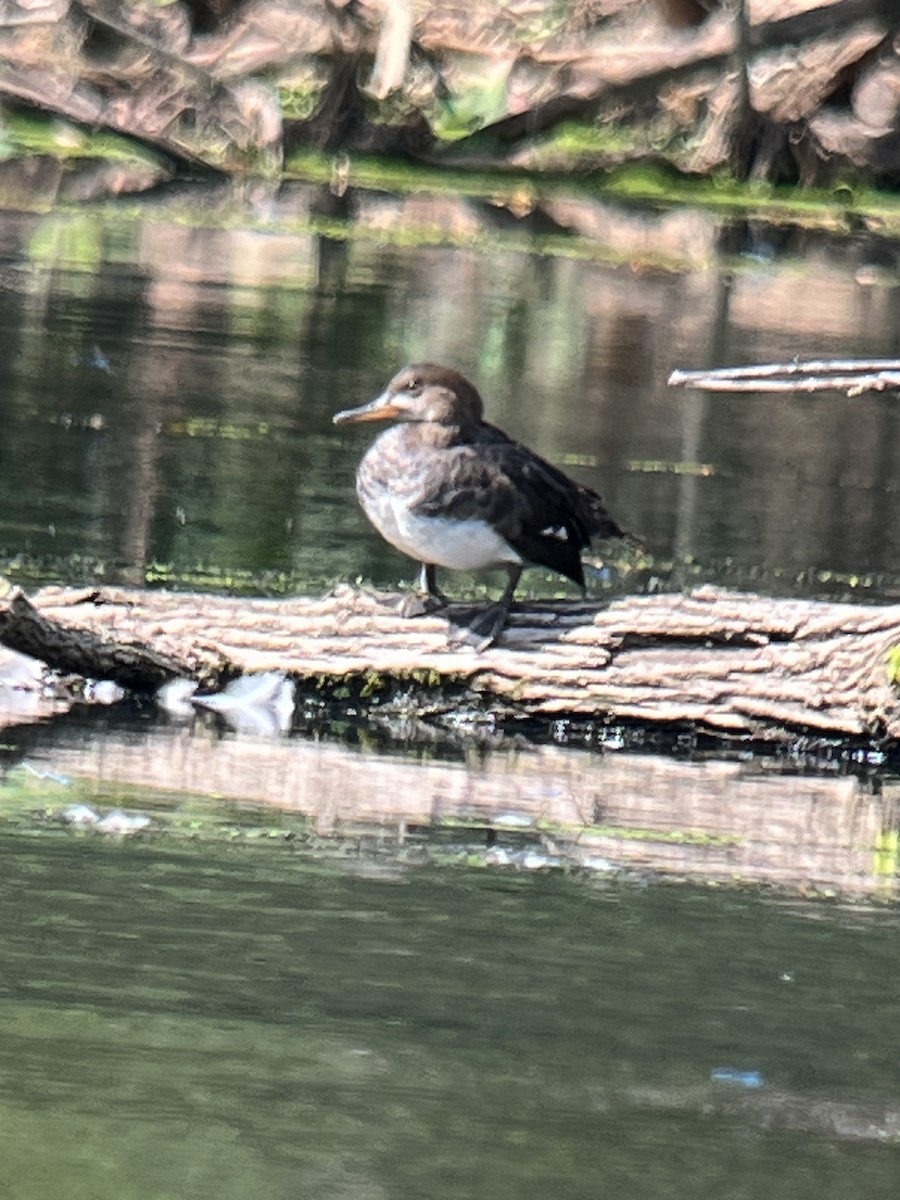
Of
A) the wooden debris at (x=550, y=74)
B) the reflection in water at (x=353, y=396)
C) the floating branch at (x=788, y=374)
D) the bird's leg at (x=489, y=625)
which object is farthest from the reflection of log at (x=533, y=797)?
the wooden debris at (x=550, y=74)

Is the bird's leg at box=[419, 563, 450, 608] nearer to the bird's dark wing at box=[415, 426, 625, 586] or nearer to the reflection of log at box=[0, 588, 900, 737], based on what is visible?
the reflection of log at box=[0, 588, 900, 737]

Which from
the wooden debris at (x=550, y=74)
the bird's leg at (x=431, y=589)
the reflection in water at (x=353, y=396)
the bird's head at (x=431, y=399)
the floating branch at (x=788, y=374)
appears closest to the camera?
the floating branch at (x=788, y=374)

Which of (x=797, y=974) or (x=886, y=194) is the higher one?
(x=886, y=194)

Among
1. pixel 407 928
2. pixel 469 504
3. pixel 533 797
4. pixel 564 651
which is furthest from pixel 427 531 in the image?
pixel 407 928

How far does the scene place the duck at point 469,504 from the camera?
7.28 m

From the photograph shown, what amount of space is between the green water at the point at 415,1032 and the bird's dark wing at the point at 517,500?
5.73 feet

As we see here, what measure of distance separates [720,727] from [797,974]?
1979 millimetres

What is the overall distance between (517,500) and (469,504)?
0.43 ft

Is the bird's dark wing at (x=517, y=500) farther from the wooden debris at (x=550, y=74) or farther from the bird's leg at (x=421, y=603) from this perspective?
the wooden debris at (x=550, y=74)

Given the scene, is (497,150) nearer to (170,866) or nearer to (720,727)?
(720,727)

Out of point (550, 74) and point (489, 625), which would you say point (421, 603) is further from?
point (550, 74)

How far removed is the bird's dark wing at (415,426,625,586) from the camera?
7281 mm

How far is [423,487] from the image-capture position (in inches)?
286

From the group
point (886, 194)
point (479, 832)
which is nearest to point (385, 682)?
point (479, 832)
